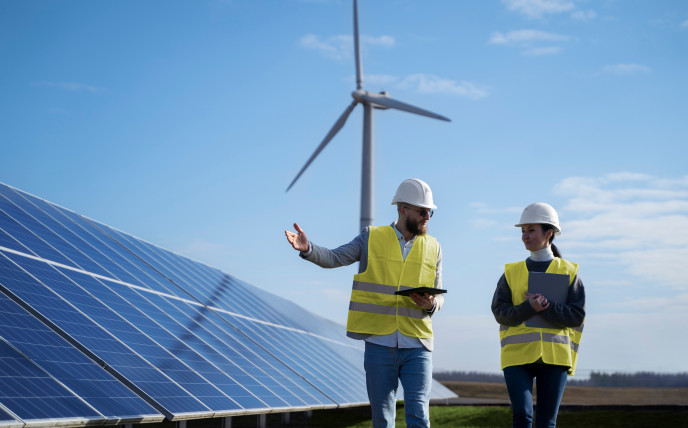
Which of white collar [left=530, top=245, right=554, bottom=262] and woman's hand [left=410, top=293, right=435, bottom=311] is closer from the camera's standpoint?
woman's hand [left=410, top=293, right=435, bottom=311]

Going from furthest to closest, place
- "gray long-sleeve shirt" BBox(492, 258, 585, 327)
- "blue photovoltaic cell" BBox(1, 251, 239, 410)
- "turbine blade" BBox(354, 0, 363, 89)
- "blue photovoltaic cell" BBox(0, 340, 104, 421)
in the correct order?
1. "turbine blade" BBox(354, 0, 363, 89)
2. "blue photovoltaic cell" BBox(1, 251, 239, 410)
3. "gray long-sleeve shirt" BBox(492, 258, 585, 327)
4. "blue photovoltaic cell" BBox(0, 340, 104, 421)

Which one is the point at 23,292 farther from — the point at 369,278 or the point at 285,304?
the point at 285,304

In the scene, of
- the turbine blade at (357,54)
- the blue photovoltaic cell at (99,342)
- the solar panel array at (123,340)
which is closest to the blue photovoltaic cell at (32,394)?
the solar panel array at (123,340)

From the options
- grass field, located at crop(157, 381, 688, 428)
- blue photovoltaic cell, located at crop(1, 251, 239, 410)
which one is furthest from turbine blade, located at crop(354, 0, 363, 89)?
blue photovoltaic cell, located at crop(1, 251, 239, 410)

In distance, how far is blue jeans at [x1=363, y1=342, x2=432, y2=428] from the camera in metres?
7.89

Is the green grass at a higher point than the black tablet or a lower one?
lower

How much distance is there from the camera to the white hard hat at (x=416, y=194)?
830 centimetres

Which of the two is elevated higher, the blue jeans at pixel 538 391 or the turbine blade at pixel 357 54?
the turbine blade at pixel 357 54

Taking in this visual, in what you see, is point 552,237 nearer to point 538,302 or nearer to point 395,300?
point 538,302

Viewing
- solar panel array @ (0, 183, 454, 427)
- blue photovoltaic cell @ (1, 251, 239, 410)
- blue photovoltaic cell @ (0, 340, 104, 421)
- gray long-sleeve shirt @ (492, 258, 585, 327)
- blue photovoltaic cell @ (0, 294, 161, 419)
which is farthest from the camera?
blue photovoltaic cell @ (1, 251, 239, 410)

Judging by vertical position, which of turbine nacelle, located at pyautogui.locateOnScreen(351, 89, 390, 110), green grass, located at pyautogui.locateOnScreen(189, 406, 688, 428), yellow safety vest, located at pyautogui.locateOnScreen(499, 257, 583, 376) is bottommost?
green grass, located at pyautogui.locateOnScreen(189, 406, 688, 428)

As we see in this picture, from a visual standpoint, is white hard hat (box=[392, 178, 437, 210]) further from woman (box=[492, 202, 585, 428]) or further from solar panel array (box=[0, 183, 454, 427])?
solar panel array (box=[0, 183, 454, 427])

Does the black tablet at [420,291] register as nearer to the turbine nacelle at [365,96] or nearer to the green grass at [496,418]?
the green grass at [496,418]

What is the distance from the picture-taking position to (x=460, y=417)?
2964 centimetres
